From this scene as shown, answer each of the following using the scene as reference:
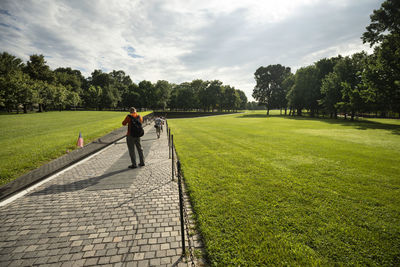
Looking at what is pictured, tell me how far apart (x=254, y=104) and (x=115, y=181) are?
16866cm

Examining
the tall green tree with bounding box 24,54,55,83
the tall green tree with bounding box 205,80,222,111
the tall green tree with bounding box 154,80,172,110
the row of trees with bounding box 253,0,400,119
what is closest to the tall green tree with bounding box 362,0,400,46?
the row of trees with bounding box 253,0,400,119

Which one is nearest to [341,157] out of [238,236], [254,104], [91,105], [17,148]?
[238,236]

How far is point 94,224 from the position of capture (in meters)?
3.47

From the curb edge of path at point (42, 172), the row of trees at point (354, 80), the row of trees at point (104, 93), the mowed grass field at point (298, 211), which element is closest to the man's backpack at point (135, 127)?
the mowed grass field at point (298, 211)

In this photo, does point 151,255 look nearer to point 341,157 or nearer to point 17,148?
point 341,157

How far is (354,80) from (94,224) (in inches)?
1965

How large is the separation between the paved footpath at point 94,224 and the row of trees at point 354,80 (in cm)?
3315

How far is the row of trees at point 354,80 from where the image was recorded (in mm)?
22828

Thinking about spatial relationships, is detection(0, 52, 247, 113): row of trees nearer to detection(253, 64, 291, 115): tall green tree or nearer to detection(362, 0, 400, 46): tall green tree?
detection(253, 64, 291, 115): tall green tree

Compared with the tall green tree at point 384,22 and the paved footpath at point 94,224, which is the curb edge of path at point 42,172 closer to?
the paved footpath at point 94,224

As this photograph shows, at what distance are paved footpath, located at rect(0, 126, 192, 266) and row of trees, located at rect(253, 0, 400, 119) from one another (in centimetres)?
3315

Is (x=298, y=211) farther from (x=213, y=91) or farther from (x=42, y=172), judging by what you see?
(x=213, y=91)

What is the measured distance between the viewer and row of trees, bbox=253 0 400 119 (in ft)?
74.9

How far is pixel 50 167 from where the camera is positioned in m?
6.60
